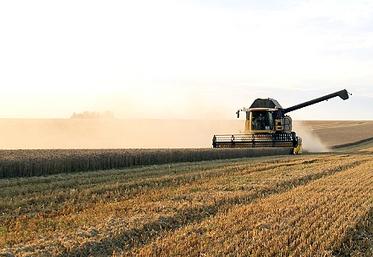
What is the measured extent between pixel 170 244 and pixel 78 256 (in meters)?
1.28

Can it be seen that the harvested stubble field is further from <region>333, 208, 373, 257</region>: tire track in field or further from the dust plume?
the dust plume

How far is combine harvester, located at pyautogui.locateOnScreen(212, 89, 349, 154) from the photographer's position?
37.6 metres

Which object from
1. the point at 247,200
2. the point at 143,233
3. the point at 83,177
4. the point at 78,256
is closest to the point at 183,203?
the point at 247,200

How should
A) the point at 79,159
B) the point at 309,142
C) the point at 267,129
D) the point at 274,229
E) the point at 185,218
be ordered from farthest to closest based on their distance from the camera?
the point at 309,142 → the point at 267,129 → the point at 79,159 → the point at 185,218 → the point at 274,229

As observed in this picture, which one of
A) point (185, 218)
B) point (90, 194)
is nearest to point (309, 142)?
point (90, 194)

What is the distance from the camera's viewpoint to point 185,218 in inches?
371

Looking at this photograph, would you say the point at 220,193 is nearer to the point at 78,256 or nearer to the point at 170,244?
the point at 170,244

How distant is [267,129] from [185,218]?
30.4 metres

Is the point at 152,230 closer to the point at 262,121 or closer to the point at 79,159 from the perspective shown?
the point at 79,159

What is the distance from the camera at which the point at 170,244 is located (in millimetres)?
7488

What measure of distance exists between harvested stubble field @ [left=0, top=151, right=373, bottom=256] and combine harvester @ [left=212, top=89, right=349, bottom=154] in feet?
72.8

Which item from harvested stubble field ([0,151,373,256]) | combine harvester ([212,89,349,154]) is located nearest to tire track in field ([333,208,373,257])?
harvested stubble field ([0,151,373,256])

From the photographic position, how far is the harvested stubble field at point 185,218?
7375mm

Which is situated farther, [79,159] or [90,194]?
[79,159]
